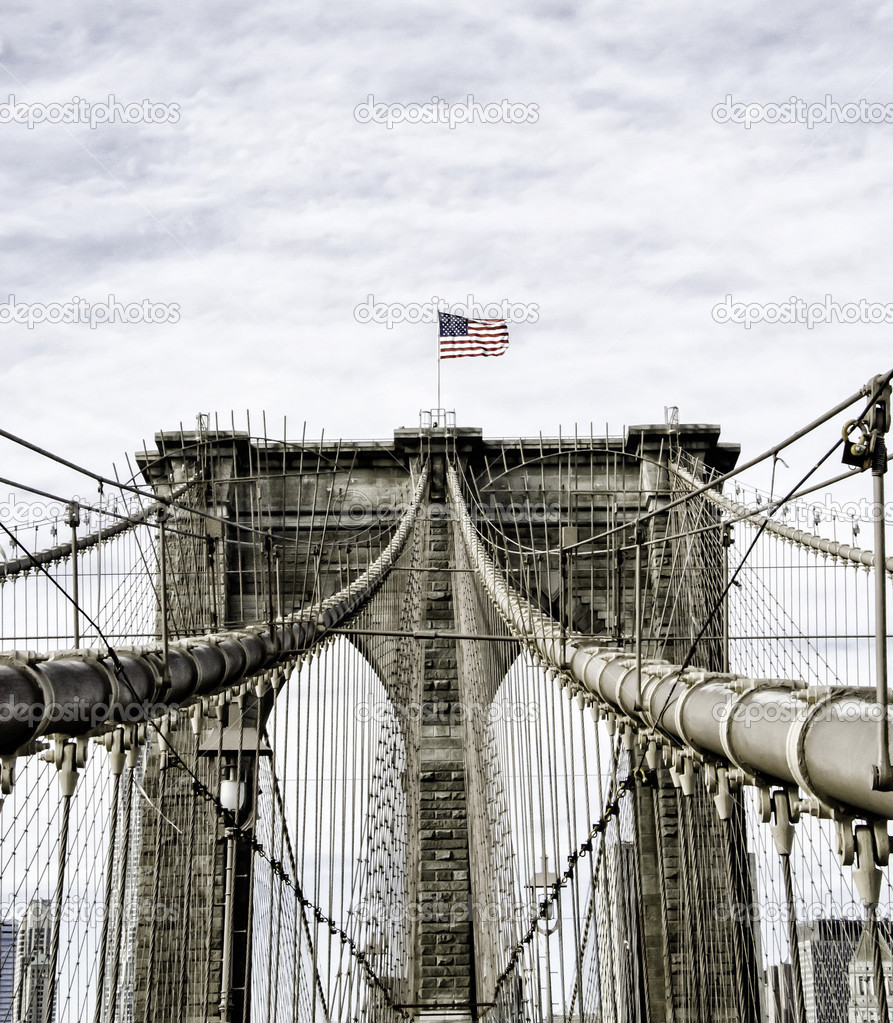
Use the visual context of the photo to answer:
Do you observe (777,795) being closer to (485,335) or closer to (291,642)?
(291,642)

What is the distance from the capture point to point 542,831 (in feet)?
21.5

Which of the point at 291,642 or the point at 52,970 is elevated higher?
the point at 291,642

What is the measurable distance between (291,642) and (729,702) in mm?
4115

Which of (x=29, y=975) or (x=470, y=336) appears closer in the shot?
(x=29, y=975)

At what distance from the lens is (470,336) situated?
1603 cm

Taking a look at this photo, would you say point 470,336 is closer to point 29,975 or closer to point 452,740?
point 452,740

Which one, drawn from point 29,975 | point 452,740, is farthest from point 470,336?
point 29,975

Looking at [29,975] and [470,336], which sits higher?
[470,336]

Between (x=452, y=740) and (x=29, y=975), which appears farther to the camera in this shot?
(x=452, y=740)

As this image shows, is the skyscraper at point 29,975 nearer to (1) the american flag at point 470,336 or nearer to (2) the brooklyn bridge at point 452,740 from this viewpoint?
(2) the brooklyn bridge at point 452,740

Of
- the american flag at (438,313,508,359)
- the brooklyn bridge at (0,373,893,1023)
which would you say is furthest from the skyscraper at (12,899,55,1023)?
the american flag at (438,313,508,359)

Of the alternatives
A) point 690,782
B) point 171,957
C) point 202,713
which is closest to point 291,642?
point 202,713

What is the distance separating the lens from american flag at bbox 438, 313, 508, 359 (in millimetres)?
15883

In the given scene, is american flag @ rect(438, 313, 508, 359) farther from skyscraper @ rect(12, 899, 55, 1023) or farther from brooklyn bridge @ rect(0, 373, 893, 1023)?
skyscraper @ rect(12, 899, 55, 1023)
